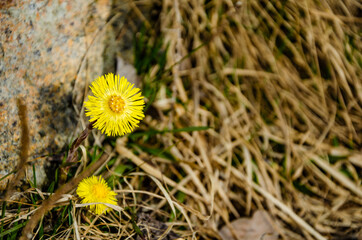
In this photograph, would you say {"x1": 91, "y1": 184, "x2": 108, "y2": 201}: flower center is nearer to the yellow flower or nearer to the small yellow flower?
the small yellow flower

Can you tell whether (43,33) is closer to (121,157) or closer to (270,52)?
(121,157)

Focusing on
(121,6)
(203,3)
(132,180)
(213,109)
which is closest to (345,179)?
(213,109)

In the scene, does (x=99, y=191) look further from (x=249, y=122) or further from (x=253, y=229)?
(x=249, y=122)

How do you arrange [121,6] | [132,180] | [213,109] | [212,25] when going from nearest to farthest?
[132,180] < [121,6] < [213,109] < [212,25]

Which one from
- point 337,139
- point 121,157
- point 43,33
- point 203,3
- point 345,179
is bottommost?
point 345,179

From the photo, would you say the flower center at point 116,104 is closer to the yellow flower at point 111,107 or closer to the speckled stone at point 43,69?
the yellow flower at point 111,107

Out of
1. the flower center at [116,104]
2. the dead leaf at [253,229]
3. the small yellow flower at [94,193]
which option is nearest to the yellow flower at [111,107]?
the flower center at [116,104]
